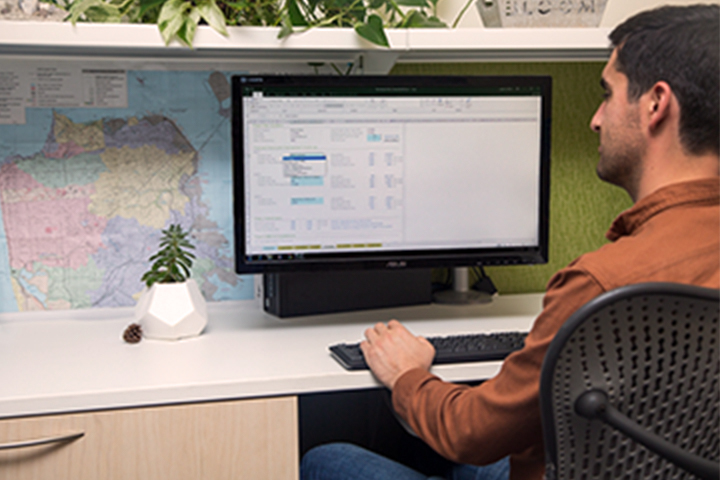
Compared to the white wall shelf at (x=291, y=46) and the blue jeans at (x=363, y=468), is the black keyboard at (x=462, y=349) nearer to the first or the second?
the blue jeans at (x=363, y=468)

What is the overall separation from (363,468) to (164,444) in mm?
319

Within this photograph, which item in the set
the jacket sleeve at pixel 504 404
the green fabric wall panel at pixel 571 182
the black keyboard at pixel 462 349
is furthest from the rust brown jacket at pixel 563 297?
the green fabric wall panel at pixel 571 182

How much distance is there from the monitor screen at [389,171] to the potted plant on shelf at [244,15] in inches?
4.0

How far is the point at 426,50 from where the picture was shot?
4.30 ft

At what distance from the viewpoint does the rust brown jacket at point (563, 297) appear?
2.37 ft

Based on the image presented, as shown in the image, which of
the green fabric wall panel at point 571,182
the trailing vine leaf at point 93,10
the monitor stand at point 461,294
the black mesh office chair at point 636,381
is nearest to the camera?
the black mesh office chair at point 636,381

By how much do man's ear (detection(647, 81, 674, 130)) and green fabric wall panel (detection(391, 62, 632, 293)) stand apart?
0.79 metres

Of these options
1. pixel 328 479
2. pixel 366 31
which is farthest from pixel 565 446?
pixel 366 31

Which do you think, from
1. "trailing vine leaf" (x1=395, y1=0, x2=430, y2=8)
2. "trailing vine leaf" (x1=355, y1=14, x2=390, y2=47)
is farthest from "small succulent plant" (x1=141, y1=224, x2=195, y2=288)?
"trailing vine leaf" (x1=395, y1=0, x2=430, y2=8)

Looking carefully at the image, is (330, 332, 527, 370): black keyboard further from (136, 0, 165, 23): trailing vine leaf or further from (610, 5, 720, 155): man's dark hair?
(136, 0, 165, 23): trailing vine leaf

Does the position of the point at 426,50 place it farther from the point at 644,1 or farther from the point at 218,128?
the point at 644,1

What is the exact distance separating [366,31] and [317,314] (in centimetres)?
56

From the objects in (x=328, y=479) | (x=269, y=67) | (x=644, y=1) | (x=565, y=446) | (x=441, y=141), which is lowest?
(x=328, y=479)

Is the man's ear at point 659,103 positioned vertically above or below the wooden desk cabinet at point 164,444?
above
